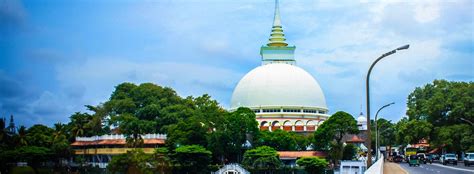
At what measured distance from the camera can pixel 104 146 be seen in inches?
3467

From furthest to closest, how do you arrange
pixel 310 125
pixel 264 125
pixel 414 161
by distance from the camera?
1. pixel 310 125
2. pixel 264 125
3. pixel 414 161

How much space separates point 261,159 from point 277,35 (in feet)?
199

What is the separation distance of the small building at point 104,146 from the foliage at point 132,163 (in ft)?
28.0

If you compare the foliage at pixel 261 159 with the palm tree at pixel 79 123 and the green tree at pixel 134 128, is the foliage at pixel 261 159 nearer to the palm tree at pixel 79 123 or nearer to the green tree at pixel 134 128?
the green tree at pixel 134 128

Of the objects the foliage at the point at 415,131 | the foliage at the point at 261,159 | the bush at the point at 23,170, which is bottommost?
the bush at the point at 23,170

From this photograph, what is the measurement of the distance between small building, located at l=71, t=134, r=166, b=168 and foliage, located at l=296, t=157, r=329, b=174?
1667 cm

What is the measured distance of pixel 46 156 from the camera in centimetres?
7775

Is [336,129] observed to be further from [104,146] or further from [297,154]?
[104,146]

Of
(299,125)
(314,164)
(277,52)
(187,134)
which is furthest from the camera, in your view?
(277,52)

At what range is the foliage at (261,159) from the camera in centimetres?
8262

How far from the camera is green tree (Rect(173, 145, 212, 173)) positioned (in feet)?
255

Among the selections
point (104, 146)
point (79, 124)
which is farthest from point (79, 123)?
point (104, 146)

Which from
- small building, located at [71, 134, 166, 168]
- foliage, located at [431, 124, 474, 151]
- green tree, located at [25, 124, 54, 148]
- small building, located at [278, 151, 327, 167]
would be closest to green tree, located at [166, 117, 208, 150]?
small building, located at [71, 134, 166, 168]

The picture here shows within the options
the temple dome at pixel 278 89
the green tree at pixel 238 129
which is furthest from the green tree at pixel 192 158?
the temple dome at pixel 278 89
